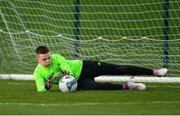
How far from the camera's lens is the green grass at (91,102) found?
9477 millimetres

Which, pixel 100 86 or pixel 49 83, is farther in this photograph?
pixel 100 86

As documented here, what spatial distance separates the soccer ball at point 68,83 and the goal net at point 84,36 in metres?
4.66

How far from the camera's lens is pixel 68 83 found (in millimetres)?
12227

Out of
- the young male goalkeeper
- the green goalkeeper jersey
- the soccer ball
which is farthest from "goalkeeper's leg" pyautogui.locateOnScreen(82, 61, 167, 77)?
the soccer ball

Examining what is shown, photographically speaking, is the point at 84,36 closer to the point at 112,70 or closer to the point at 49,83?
the point at 112,70

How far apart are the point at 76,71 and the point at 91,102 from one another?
195cm

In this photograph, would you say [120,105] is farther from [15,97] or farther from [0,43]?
[0,43]

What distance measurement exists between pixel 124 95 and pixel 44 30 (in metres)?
7.72

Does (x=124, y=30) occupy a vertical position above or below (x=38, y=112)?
above

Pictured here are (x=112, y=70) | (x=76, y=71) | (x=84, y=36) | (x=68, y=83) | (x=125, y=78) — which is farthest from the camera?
(x=84, y=36)

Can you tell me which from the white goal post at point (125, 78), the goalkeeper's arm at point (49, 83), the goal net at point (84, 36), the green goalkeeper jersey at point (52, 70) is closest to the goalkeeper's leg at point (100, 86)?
the green goalkeeper jersey at point (52, 70)

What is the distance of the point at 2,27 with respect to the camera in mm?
20078

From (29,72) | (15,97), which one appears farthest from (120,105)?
(29,72)

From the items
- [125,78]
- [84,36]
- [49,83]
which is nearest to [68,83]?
[49,83]
